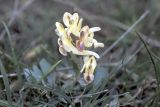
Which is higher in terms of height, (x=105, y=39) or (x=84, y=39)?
(x=105, y=39)

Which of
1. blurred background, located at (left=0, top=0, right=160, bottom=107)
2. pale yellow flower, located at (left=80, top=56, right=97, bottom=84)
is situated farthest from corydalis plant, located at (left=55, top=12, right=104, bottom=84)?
blurred background, located at (left=0, top=0, right=160, bottom=107)

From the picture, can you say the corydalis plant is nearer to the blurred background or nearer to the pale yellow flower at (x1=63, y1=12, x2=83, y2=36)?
the pale yellow flower at (x1=63, y1=12, x2=83, y2=36)

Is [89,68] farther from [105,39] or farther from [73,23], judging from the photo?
[105,39]

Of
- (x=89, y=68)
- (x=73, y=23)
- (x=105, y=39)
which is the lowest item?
(x=89, y=68)

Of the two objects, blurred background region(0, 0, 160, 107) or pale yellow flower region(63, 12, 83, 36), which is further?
blurred background region(0, 0, 160, 107)

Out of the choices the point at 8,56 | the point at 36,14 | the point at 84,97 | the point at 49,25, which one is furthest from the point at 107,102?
the point at 36,14

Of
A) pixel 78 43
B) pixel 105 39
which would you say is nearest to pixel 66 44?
pixel 78 43

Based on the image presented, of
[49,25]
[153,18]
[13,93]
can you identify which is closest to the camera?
[13,93]

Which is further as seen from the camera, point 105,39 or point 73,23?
point 105,39

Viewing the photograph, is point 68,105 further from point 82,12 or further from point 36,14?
point 36,14
